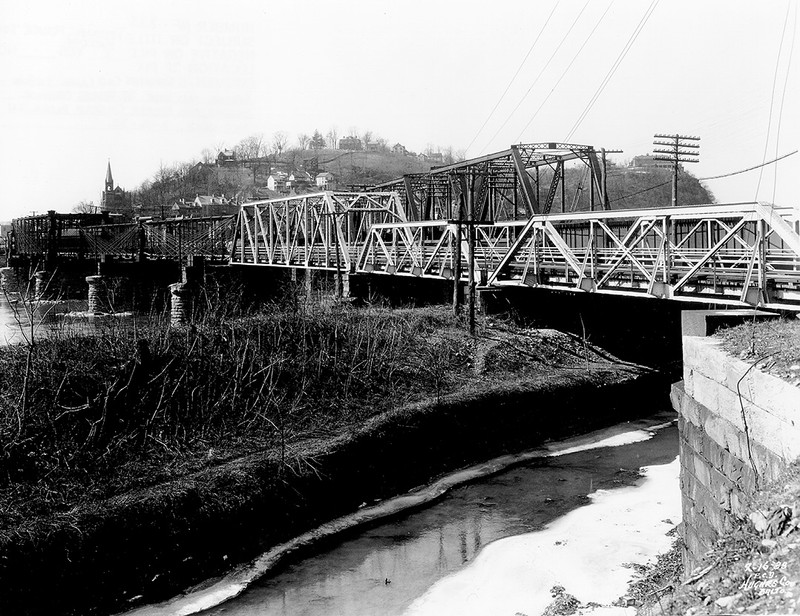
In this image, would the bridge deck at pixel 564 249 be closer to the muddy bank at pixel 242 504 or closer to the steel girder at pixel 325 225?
the steel girder at pixel 325 225

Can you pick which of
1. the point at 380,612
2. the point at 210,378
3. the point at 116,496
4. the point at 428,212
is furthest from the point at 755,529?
the point at 428,212

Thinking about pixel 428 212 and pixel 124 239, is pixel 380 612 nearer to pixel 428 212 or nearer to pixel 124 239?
pixel 428 212

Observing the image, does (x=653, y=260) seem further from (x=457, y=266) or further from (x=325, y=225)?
(x=325, y=225)

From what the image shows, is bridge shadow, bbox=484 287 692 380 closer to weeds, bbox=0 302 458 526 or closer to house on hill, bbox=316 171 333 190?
weeds, bbox=0 302 458 526

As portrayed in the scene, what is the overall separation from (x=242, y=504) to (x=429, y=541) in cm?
414

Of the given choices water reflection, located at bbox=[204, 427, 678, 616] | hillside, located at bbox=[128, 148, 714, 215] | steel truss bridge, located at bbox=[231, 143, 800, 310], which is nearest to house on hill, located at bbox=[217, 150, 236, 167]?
hillside, located at bbox=[128, 148, 714, 215]

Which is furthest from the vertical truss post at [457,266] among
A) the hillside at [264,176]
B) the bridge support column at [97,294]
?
the hillside at [264,176]

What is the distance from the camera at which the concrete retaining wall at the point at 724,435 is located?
851 centimetres

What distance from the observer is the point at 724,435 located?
1000cm

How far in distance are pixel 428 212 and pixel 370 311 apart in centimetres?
1627

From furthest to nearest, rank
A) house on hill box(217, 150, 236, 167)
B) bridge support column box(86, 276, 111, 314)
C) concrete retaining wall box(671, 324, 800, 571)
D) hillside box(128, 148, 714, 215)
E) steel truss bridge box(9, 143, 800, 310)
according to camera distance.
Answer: house on hill box(217, 150, 236, 167), hillside box(128, 148, 714, 215), bridge support column box(86, 276, 111, 314), steel truss bridge box(9, 143, 800, 310), concrete retaining wall box(671, 324, 800, 571)

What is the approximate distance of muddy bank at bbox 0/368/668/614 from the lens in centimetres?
1353

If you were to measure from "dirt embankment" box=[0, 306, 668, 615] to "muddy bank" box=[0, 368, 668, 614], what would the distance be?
0.03 meters

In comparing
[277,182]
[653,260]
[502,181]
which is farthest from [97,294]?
[277,182]
